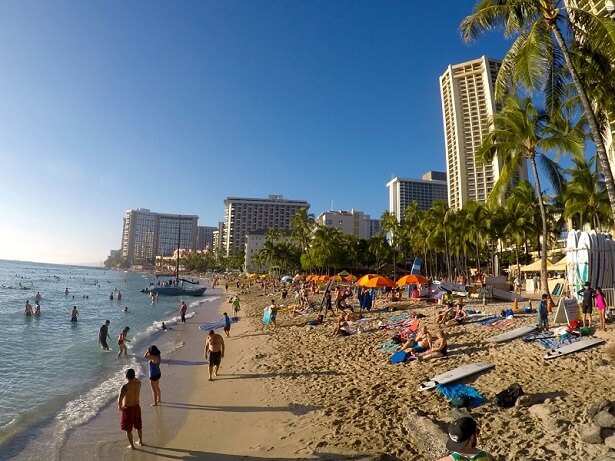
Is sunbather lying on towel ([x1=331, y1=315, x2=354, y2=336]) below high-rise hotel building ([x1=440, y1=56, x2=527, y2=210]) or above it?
below

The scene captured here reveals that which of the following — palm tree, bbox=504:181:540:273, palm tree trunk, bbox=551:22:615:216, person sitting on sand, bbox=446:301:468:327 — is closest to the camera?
palm tree trunk, bbox=551:22:615:216

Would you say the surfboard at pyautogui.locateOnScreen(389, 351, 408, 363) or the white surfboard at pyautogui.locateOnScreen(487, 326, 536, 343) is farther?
the white surfboard at pyautogui.locateOnScreen(487, 326, 536, 343)

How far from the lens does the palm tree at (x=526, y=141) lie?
58.4ft

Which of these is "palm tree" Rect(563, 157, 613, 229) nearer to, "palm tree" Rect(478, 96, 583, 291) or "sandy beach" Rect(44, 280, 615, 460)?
"palm tree" Rect(478, 96, 583, 291)

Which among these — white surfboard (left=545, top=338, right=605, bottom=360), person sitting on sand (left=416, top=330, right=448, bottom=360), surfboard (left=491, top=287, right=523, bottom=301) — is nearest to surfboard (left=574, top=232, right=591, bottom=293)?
white surfboard (left=545, top=338, right=605, bottom=360)

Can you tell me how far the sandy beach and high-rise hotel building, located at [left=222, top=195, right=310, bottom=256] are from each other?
15838 centimetres

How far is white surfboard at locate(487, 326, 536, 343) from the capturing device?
36.8 ft

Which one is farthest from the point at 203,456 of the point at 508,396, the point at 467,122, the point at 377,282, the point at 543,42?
the point at 467,122

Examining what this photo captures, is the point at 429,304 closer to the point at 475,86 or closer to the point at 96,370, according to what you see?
the point at 96,370

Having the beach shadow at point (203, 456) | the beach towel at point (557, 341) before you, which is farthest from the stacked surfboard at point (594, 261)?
the beach shadow at point (203, 456)

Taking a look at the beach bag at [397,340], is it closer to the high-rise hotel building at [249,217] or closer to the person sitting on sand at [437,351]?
the person sitting on sand at [437,351]

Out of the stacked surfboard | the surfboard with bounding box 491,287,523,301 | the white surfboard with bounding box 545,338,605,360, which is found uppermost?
the stacked surfboard

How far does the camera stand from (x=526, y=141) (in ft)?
59.5

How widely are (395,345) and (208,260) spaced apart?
156 metres
